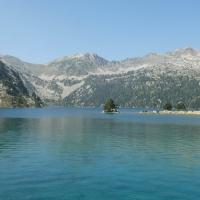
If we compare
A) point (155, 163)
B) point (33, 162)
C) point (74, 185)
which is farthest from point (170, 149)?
point (74, 185)

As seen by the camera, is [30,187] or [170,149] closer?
[30,187]

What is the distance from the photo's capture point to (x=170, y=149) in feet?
279

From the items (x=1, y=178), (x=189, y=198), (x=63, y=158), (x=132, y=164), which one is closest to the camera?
(x=189, y=198)

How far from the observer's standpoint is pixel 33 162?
64.4 meters

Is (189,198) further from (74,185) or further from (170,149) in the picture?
(170,149)

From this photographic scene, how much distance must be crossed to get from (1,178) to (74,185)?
33.0 ft

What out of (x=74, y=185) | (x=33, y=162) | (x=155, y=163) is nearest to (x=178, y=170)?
(x=155, y=163)

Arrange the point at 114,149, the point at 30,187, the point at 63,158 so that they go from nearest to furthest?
the point at 30,187 → the point at 63,158 → the point at 114,149

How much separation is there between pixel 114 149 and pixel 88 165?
74.1ft

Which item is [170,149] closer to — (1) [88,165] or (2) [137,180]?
(1) [88,165]

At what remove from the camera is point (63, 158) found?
69.3 m

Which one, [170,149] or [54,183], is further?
[170,149]

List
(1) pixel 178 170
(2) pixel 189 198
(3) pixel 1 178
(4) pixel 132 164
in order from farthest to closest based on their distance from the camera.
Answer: (4) pixel 132 164, (1) pixel 178 170, (3) pixel 1 178, (2) pixel 189 198

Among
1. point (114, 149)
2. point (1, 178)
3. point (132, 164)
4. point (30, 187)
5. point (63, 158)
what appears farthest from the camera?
point (114, 149)
